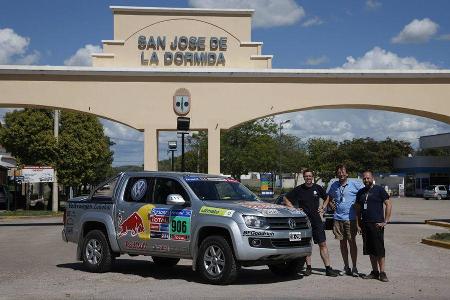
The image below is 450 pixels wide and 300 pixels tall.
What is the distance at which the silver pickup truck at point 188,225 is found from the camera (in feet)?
35.6

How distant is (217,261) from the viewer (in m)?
11.1

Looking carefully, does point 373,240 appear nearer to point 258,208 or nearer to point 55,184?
point 258,208

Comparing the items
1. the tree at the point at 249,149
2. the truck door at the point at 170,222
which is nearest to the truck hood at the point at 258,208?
the truck door at the point at 170,222

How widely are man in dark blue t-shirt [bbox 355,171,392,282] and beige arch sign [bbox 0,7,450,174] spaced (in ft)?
44.2

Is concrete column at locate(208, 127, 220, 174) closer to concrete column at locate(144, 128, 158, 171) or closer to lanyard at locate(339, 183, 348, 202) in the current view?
concrete column at locate(144, 128, 158, 171)

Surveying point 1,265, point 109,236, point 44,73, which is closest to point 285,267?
point 109,236

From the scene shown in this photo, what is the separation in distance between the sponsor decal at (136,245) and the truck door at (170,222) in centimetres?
22

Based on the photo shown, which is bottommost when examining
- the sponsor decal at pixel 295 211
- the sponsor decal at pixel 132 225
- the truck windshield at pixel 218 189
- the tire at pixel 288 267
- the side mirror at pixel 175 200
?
the tire at pixel 288 267

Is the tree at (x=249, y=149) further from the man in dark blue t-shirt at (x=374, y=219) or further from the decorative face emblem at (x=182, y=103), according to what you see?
the man in dark blue t-shirt at (x=374, y=219)

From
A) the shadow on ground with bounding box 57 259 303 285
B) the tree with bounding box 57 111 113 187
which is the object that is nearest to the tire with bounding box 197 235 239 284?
the shadow on ground with bounding box 57 259 303 285

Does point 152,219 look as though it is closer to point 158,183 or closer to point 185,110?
point 158,183

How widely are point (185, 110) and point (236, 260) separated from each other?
14.4m

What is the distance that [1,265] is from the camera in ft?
46.5

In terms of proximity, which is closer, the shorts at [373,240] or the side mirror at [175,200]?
the side mirror at [175,200]
